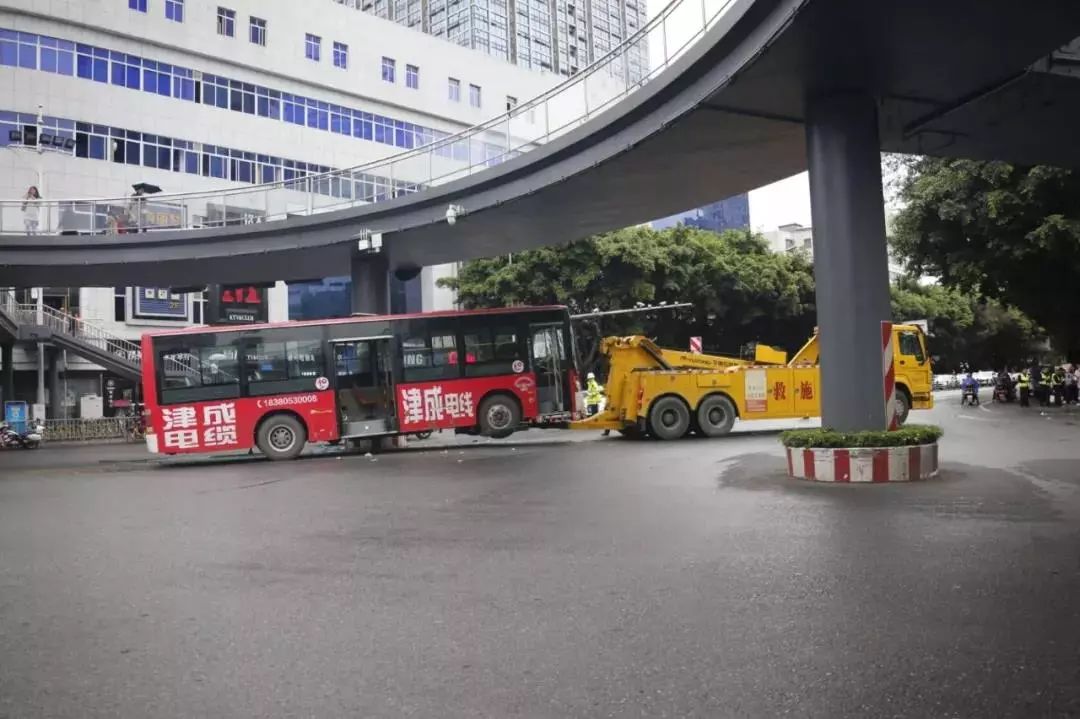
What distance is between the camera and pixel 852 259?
34.1ft

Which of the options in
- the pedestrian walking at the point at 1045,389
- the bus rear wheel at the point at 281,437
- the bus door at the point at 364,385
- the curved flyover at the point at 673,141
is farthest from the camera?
the pedestrian walking at the point at 1045,389

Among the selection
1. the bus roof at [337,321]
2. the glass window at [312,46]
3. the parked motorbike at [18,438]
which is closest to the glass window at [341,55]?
the glass window at [312,46]

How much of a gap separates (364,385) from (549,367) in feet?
13.4

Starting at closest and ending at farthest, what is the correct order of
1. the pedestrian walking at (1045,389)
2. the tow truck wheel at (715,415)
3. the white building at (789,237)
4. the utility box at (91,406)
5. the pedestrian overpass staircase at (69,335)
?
the tow truck wheel at (715,415), the pedestrian overpass staircase at (69,335), the pedestrian walking at (1045,389), the utility box at (91,406), the white building at (789,237)

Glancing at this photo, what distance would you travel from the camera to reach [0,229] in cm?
2012

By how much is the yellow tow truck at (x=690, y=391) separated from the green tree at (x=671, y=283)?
1167 centimetres

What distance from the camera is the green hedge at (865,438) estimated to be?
993 centimetres

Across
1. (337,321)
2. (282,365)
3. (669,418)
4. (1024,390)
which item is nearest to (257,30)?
(337,321)

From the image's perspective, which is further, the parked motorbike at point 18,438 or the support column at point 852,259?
the parked motorbike at point 18,438

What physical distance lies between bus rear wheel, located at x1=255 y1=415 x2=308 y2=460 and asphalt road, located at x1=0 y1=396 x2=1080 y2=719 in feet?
21.2

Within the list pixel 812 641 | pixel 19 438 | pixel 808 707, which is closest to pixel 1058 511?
pixel 812 641

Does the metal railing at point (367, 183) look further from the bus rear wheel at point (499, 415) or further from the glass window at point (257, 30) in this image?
the glass window at point (257, 30)

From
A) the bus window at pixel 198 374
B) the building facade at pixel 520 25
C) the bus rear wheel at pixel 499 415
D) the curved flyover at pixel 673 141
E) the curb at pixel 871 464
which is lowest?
the curb at pixel 871 464

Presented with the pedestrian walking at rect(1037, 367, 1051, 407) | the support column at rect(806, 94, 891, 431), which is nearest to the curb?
the support column at rect(806, 94, 891, 431)
